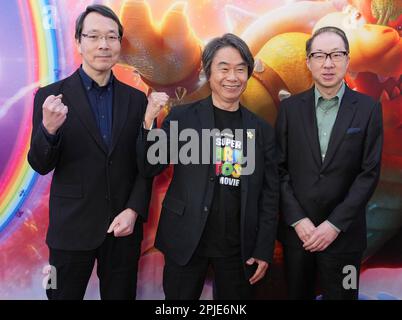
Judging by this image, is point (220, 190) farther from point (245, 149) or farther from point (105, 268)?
point (105, 268)

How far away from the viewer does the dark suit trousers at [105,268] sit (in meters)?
2.13

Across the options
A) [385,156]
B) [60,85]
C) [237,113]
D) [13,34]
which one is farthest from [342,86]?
[13,34]

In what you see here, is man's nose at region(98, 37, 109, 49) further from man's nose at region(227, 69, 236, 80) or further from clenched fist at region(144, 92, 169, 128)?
man's nose at region(227, 69, 236, 80)

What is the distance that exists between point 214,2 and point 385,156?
Answer: 1.67 metres

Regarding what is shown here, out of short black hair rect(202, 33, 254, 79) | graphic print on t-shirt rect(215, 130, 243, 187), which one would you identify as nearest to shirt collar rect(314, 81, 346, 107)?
short black hair rect(202, 33, 254, 79)

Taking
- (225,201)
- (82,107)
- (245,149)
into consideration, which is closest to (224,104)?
(245,149)

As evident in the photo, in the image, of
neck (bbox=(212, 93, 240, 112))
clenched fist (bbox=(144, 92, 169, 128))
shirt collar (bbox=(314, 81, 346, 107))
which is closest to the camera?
clenched fist (bbox=(144, 92, 169, 128))

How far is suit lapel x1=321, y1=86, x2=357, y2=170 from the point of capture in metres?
2.21

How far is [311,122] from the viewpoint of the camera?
2.29m

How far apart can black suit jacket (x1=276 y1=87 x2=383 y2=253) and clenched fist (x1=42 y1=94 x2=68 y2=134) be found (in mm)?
1241

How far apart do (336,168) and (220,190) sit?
67 cm

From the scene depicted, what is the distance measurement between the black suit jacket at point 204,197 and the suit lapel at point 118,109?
0.57ft

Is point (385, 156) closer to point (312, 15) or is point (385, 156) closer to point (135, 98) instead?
point (312, 15)

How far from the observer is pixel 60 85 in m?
2.15
